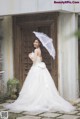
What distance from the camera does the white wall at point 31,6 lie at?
7.30 meters

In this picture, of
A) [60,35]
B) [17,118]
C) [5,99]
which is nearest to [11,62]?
[5,99]

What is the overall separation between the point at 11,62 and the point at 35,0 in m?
1.99

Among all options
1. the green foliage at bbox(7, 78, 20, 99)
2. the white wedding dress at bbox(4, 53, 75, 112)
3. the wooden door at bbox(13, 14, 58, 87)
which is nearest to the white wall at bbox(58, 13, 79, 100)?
Result: the wooden door at bbox(13, 14, 58, 87)

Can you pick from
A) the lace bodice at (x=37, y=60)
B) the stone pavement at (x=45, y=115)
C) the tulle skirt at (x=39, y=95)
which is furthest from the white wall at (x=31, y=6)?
the stone pavement at (x=45, y=115)

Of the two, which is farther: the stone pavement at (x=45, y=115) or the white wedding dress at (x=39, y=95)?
the white wedding dress at (x=39, y=95)

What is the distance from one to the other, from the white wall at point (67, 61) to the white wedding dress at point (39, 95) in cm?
86

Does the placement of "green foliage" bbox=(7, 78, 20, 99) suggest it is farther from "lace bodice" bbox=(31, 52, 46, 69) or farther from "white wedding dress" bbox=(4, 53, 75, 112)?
→ "lace bodice" bbox=(31, 52, 46, 69)

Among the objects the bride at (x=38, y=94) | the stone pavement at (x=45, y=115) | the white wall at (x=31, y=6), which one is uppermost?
the white wall at (x=31, y=6)

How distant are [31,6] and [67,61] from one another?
162 centimetres

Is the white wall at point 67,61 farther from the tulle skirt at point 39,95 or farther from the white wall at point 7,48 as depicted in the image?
the white wall at point 7,48

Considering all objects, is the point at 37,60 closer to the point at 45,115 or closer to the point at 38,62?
the point at 38,62

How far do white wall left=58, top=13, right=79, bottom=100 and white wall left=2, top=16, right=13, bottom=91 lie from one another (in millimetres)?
1463

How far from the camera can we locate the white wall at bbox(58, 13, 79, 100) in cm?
791

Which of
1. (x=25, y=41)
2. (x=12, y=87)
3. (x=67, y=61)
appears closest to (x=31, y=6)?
(x=25, y=41)
